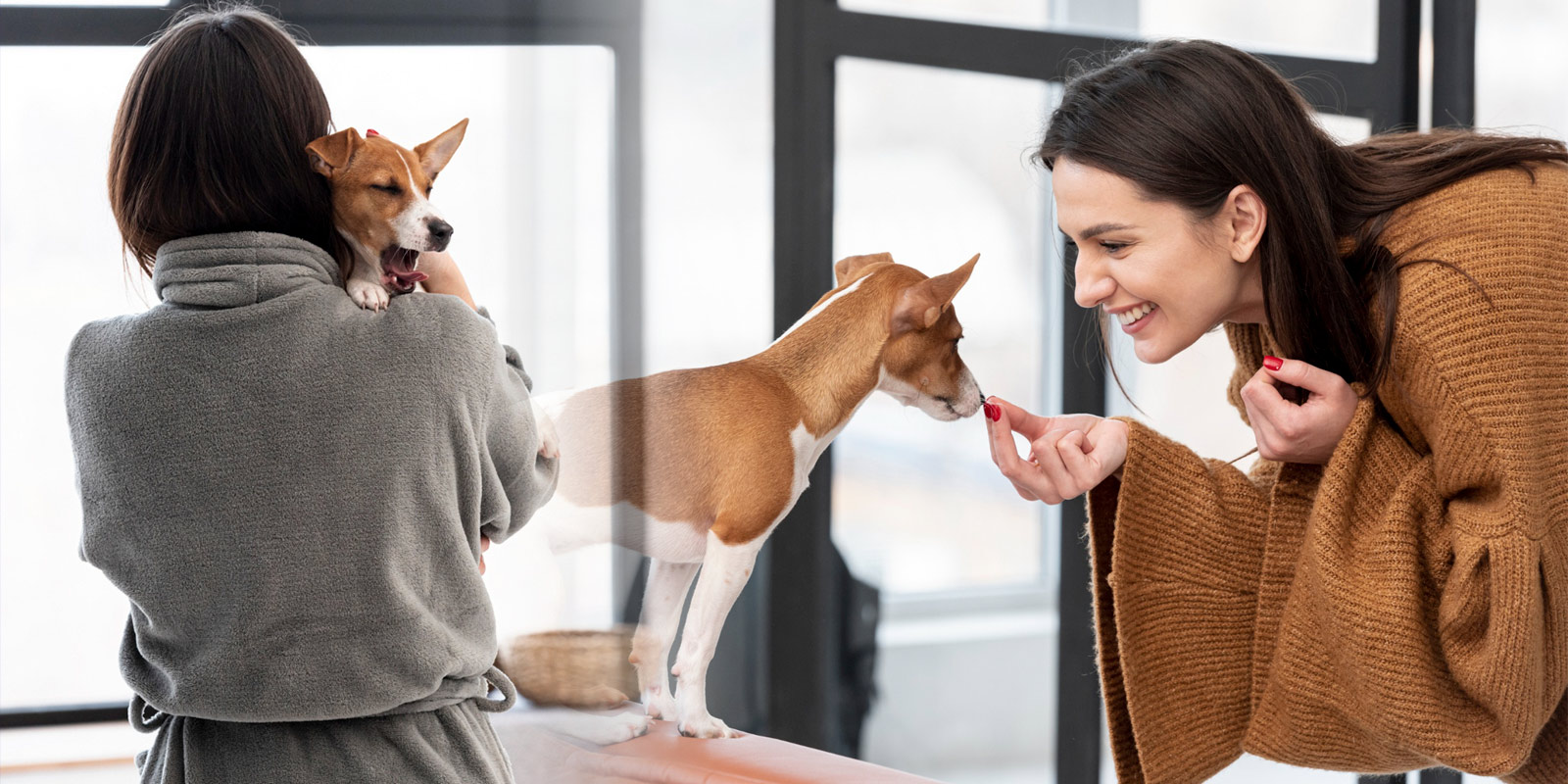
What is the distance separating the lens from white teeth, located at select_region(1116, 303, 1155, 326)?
3.59 feet

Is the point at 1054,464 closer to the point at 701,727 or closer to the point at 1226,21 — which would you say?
the point at 701,727

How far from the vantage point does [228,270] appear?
0.81 m

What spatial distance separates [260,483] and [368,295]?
158 mm

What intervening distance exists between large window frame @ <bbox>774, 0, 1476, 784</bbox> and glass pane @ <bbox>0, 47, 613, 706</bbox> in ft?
0.71

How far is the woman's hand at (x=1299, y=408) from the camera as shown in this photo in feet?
3.36

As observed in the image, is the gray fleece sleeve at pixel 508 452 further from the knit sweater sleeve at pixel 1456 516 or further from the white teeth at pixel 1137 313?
the knit sweater sleeve at pixel 1456 516

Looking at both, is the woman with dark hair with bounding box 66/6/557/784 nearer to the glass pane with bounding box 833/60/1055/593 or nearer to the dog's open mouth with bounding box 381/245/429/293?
the dog's open mouth with bounding box 381/245/429/293

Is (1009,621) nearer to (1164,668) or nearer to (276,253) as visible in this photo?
(1164,668)

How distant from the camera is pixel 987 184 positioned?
1.53 meters

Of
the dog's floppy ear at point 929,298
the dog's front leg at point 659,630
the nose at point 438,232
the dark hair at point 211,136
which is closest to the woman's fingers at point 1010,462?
the dog's floppy ear at point 929,298

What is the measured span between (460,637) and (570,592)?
384mm

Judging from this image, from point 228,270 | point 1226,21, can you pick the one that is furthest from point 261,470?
point 1226,21

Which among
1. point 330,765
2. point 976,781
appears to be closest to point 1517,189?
point 976,781

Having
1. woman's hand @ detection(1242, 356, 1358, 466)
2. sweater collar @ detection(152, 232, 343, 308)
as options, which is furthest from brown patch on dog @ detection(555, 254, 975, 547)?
sweater collar @ detection(152, 232, 343, 308)
